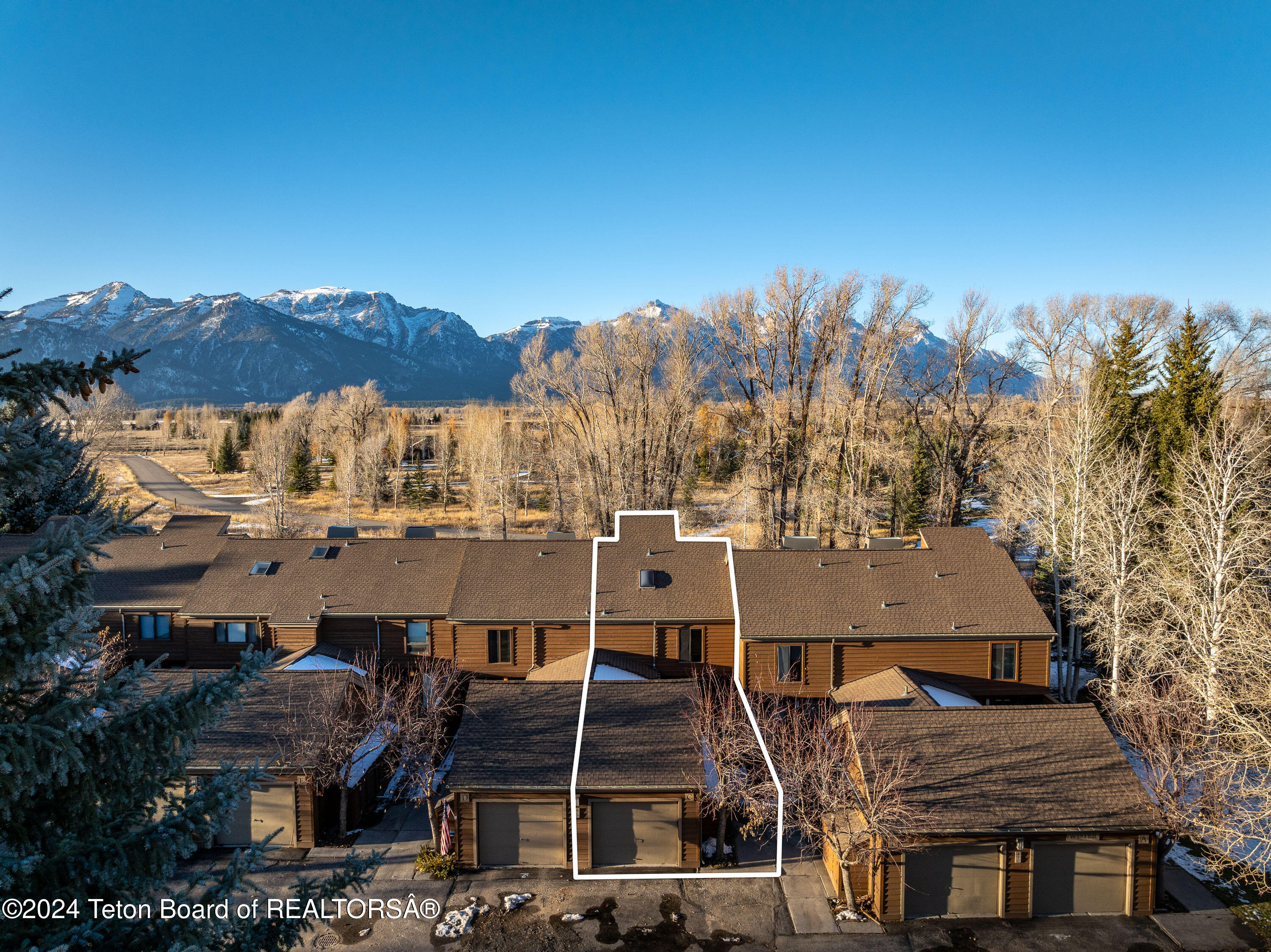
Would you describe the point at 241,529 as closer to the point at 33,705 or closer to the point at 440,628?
the point at 440,628

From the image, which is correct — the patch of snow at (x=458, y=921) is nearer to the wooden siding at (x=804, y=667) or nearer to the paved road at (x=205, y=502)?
the wooden siding at (x=804, y=667)

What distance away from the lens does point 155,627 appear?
25875 mm

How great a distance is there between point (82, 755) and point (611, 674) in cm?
1630

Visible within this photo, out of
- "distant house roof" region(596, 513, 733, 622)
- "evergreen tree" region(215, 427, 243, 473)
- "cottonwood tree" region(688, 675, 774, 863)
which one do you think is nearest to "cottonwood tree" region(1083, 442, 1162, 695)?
"distant house roof" region(596, 513, 733, 622)

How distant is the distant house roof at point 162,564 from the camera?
26.0m

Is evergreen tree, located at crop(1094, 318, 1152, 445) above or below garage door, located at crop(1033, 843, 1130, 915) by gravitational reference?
above

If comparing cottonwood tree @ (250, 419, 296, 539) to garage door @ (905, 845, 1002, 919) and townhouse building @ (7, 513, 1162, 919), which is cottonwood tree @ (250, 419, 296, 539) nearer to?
townhouse building @ (7, 513, 1162, 919)

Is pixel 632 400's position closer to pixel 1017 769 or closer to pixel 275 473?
pixel 275 473

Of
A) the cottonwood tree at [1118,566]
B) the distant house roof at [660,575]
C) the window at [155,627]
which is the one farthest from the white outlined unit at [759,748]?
the window at [155,627]

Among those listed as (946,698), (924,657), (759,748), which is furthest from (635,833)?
(924,657)

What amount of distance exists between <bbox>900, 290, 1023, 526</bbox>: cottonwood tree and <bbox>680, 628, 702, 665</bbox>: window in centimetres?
2290

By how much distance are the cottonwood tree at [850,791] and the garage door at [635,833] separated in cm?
286

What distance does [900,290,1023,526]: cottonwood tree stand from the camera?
38281 mm

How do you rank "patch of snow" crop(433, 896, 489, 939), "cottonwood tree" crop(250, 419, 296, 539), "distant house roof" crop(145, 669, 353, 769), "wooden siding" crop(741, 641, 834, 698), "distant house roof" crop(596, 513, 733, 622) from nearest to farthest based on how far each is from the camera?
"patch of snow" crop(433, 896, 489, 939) < "distant house roof" crop(145, 669, 353, 769) < "wooden siding" crop(741, 641, 834, 698) < "distant house roof" crop(596, 513, 733, 622) < "cottonwood tree" crop(250, 419, 296, 539)
